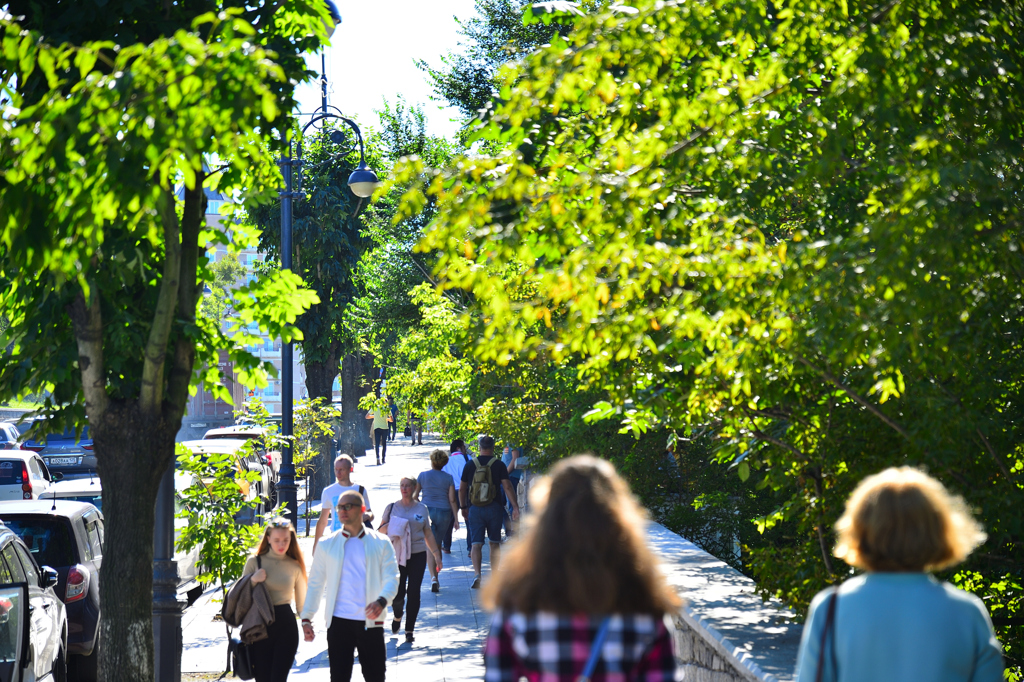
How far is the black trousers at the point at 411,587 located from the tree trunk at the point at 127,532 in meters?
4.61

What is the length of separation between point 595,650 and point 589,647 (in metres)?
0.02

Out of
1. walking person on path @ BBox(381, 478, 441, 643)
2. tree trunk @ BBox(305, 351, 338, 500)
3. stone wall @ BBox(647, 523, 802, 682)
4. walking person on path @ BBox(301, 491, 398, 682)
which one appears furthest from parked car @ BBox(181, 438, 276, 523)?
stone wall @ BBox(647, 523, 802, 682)

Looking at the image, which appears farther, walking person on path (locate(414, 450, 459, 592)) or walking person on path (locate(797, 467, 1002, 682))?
walking person on path (locate(414, 450, 459, 592))

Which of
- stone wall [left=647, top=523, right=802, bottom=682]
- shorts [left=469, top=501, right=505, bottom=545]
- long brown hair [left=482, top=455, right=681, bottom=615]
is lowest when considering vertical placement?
shorts [left=469, top=501, right=505, bottom=545]

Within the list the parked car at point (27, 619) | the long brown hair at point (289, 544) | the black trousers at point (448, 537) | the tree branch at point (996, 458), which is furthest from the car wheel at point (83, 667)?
the tree branch at point (996, 458)

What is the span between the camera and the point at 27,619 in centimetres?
699

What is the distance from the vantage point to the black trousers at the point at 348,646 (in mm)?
7379

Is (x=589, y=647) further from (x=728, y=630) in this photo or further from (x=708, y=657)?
(x=708, y=657)

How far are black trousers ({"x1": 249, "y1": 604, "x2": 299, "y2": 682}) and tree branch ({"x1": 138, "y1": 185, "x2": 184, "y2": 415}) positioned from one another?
223cm

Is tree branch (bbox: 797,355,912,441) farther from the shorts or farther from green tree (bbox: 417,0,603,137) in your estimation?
green tree (bbox: 417,0,603,137)

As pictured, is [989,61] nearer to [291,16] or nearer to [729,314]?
[729,314]

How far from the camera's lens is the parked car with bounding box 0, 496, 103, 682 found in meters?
9.82

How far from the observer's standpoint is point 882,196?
4.69 metres

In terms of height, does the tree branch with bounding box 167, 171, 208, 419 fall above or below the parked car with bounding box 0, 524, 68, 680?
above
